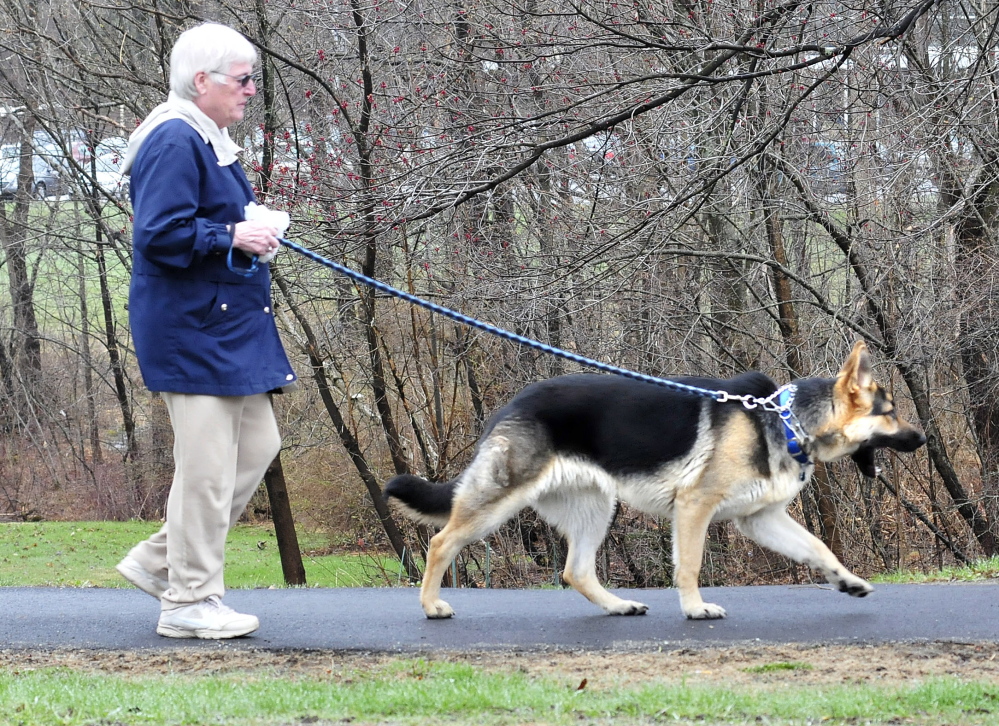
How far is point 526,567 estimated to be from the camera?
12.4 metres

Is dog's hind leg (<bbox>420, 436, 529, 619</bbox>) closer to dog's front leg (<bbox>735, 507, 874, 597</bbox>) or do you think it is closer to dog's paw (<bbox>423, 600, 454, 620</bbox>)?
dog's paw (<bbox>423, 600, 454, 620</bbox>)

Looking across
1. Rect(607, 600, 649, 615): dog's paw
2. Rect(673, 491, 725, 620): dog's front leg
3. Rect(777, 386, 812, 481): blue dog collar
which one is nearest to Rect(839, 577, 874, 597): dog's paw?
Rect(777, 386, 812, 481): blue dog collar

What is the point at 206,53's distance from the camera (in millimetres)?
4996

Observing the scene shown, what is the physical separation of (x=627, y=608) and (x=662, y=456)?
0.95 meters

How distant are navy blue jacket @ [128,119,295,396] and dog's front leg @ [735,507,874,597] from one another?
280 centimetres

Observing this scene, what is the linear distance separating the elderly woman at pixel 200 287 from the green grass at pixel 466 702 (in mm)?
856

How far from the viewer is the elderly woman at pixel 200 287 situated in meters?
4.94

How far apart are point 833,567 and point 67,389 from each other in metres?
22.4

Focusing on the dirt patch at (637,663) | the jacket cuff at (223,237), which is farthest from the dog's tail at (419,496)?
the jacket cuff at (223,237)

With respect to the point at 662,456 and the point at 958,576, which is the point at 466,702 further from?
the point at 958,576

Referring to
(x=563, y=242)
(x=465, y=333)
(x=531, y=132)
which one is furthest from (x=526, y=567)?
(x=531, y=132)

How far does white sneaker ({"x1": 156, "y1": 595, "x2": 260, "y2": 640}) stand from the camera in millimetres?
5371

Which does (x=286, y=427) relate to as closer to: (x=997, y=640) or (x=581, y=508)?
(x=581, y=508)

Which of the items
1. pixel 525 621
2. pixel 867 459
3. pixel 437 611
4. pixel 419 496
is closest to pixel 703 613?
pixel 525 621
